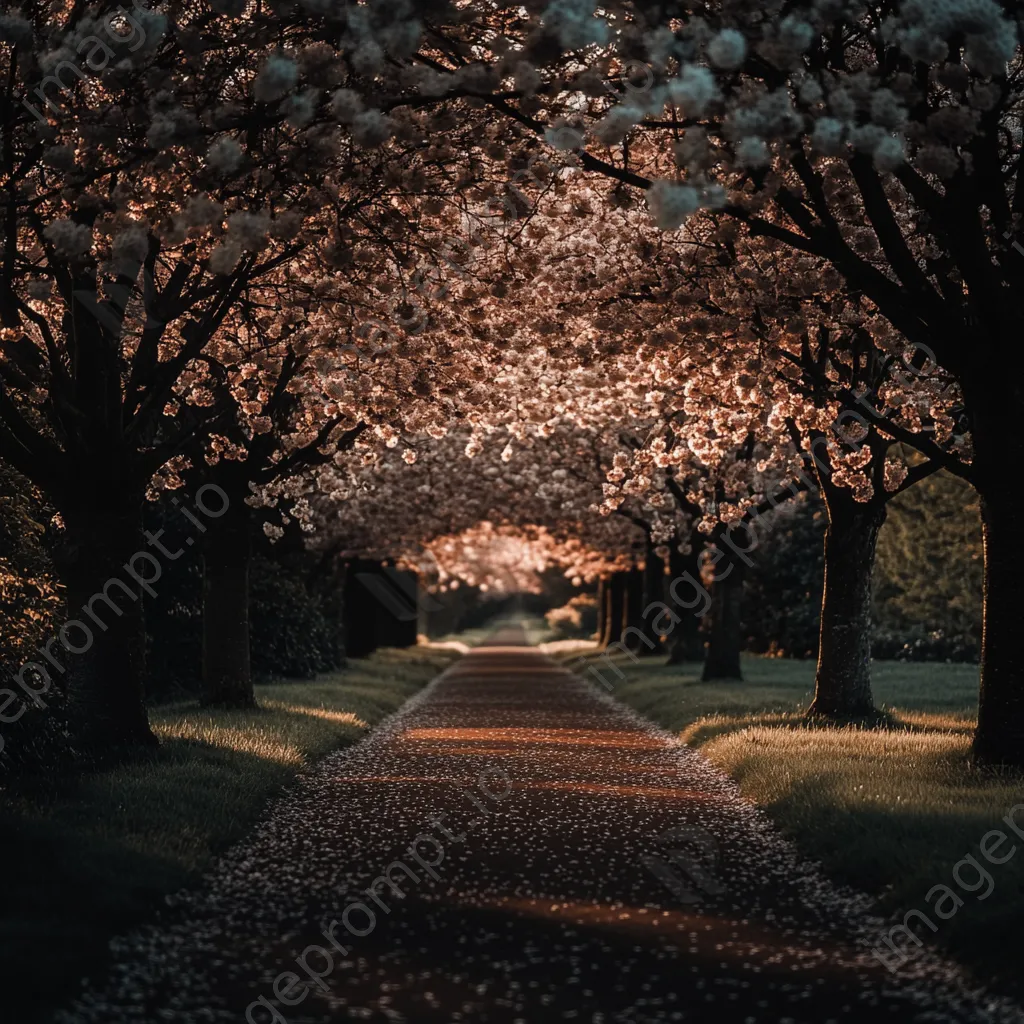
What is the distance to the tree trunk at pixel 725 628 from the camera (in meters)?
32.8

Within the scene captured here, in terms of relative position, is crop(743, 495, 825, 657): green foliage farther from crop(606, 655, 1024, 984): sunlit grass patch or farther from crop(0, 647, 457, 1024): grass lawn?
crop(0, 647, 457, 1024): grass lawn

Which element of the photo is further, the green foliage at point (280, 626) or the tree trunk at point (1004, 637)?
the green foliage at point (280, 626)

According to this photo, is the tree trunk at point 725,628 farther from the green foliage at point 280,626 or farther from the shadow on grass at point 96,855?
the shadow on grass at point 96,855

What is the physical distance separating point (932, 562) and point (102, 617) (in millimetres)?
36367

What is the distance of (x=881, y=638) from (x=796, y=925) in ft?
138

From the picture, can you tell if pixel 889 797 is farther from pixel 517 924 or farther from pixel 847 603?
pixel 847 603

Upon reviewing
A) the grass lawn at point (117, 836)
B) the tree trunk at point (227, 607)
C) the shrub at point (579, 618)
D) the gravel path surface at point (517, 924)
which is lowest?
the shrub at point (579, 618)

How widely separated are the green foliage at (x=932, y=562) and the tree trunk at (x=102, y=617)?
33.2 m

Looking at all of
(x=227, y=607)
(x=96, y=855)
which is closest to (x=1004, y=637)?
(x=96, y=855)

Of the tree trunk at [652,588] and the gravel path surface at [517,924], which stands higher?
the tree trunk at [652,588]

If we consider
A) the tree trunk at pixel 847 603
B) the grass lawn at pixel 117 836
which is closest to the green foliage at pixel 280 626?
the grass lawn at pixel 117 836

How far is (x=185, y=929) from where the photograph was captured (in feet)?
27.8

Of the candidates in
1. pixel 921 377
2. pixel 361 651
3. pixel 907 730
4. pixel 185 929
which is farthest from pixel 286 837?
pixel 361 651

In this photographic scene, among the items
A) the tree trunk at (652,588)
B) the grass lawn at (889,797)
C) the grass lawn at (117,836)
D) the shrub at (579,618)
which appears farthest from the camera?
the shrub at (579,618)
